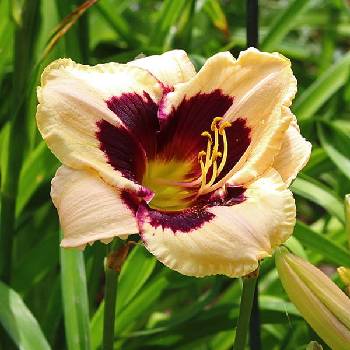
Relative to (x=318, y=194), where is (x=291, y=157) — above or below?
above

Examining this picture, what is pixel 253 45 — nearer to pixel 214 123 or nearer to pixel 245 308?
pixel 214 123

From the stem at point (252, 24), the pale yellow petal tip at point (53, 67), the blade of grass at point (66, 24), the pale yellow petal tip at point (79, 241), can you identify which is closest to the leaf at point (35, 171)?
the blade of grass at point (66, 24)

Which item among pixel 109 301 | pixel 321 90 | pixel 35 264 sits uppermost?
pixel 109 301

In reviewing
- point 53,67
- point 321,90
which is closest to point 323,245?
point 321,90

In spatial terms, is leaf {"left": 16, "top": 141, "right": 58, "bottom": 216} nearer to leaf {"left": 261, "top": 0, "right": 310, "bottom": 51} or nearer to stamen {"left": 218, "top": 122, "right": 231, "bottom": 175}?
leaf {"left": 261, "top": 0, "right": 310, "bottom": 51}

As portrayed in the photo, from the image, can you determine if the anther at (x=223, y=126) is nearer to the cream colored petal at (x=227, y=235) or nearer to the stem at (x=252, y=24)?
the cream colored petal at (x=227, y=235)

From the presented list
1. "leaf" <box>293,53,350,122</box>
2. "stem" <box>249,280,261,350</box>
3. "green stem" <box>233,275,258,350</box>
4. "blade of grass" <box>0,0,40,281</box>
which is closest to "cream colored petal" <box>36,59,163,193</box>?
"green stem" <box>233,275,258,350</box>

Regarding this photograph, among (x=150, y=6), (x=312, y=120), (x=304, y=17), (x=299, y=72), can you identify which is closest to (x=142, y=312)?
(x=312, y=120)
